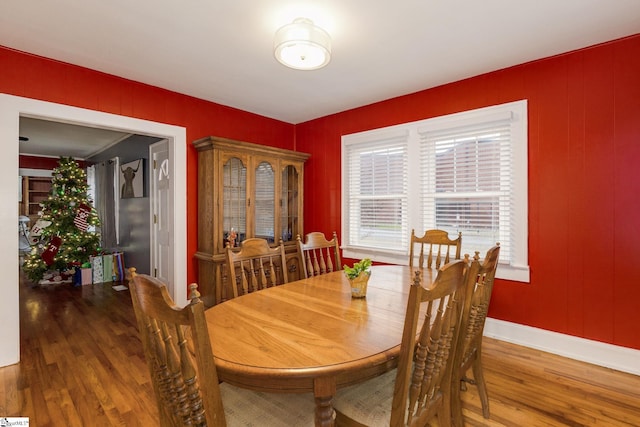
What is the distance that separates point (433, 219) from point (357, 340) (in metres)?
2.38

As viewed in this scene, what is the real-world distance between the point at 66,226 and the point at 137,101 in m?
3.27

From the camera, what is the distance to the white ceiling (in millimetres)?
1965

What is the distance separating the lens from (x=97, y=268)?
5062 millimetres

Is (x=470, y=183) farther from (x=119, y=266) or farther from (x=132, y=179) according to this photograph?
(x=119, y=266)

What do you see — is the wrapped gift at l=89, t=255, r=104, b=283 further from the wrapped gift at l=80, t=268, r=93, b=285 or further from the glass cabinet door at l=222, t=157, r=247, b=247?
the glass cabinet door at l=222, t=157, r=247, b=247

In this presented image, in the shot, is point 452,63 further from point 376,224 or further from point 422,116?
point 376,224

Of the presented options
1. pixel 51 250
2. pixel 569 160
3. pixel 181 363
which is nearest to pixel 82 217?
pixel 51 250

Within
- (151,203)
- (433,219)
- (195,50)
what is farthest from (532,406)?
Result: (151,203)

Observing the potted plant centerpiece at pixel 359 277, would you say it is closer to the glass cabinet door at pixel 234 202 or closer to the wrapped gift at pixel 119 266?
the glass cabinet door at pixel 234 202

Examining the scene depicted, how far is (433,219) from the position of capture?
3.31 metres

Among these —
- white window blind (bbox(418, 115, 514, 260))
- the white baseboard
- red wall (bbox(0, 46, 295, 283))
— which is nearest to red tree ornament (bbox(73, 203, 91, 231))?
→ red wall (bbox(0, 46, 295, 283))

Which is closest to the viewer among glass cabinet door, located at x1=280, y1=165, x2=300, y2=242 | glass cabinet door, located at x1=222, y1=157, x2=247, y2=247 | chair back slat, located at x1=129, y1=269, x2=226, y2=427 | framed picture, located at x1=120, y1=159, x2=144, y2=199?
chair back slat, located at x1=129, y1=269, x2=226, y2=427

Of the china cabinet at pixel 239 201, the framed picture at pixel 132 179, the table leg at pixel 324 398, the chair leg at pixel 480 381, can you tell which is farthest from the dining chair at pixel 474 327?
the framed picture at pixel 132 179

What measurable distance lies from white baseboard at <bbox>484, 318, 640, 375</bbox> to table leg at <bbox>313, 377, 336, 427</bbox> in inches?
97.8
